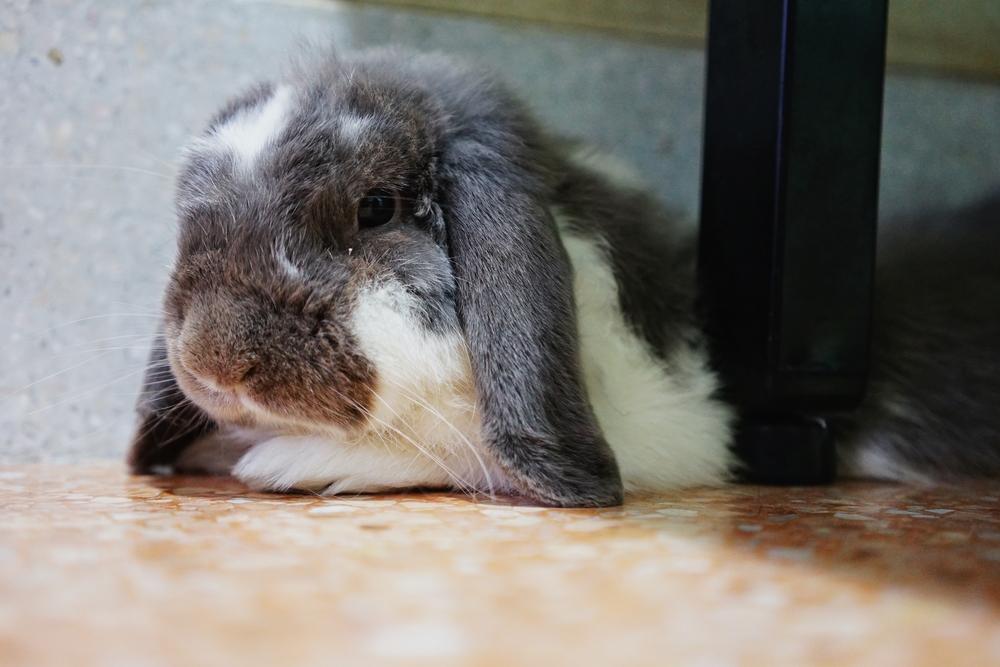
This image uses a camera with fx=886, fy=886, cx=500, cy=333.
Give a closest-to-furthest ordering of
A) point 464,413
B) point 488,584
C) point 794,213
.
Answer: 1. point 488,584
2. point 464,413
3. point 794,213

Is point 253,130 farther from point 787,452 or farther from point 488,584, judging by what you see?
point 787,452

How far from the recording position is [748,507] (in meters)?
1.29

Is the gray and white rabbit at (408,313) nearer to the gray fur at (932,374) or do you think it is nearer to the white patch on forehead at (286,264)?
the white patch on forehead at (286,264)

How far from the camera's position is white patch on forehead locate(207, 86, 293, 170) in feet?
4.43

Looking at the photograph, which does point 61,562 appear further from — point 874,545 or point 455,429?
point 874,545

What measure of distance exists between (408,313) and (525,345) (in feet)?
0.59

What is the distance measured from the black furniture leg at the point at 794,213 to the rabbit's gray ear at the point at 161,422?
3.21 feet

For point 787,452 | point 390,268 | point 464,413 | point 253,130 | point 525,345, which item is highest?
point 253,130

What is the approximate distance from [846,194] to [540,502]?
75cm

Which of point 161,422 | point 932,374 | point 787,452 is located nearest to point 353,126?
point 161,422

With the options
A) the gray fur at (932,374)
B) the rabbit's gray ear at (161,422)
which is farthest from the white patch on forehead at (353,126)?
the gray fur at (932,374)

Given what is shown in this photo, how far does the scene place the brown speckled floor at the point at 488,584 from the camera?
0.64 metres

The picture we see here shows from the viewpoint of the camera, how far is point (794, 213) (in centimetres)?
149

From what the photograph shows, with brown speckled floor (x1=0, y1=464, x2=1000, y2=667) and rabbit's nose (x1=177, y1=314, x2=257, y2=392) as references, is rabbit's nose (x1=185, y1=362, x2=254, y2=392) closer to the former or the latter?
rabbit's nose (x1=177, y1=314, x2=257, y2=392)
